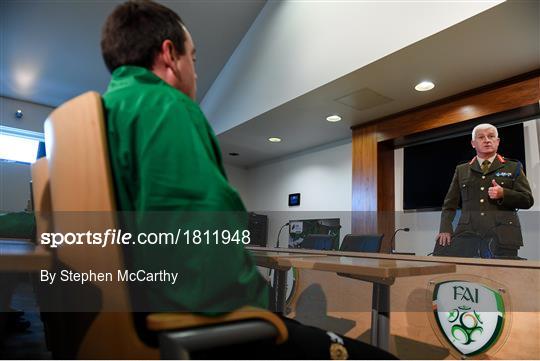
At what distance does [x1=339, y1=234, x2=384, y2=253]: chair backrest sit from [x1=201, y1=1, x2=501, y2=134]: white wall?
1574 millimetres

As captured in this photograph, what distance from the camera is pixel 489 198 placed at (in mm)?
2375

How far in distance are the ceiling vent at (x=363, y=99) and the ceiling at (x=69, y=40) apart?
192 cm

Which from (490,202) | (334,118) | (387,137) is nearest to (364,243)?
(490,202)

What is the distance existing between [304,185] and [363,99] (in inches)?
101

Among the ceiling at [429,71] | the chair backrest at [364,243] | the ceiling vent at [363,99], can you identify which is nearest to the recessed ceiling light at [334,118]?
the ceiling at [429,71]

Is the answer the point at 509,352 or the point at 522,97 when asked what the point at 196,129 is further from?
the point at 522,97

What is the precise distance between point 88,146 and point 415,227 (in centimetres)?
444

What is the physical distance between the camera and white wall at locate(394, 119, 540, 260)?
122 inches

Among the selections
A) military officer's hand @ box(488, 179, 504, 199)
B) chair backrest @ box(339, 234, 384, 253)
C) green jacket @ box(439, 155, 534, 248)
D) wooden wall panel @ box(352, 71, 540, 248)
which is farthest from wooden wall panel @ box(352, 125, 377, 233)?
military officer's hand @ box(488, 179, 504, 199)

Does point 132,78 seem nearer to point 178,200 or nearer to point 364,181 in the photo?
point 178,200

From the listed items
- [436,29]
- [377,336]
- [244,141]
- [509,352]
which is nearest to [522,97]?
[436,29]

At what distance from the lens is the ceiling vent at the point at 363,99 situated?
388 cm

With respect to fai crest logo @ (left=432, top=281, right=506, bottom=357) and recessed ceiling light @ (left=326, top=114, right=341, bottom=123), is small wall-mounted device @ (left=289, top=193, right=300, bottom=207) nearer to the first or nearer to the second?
recessed ceiling light @ (left=326, top=114, right=341, bottom=123)

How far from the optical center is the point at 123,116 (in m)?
0.58
